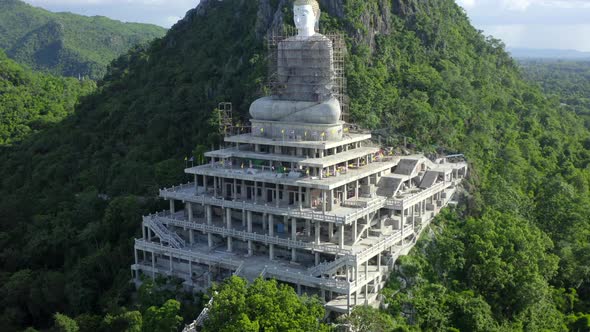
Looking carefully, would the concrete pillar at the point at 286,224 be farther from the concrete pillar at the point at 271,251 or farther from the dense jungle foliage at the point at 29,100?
the dense jungle foliage at the point at 29,100

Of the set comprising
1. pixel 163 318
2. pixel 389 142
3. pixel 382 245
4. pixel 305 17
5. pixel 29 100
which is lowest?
pixel 163 318

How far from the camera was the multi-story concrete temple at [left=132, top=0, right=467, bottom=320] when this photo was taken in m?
46.2

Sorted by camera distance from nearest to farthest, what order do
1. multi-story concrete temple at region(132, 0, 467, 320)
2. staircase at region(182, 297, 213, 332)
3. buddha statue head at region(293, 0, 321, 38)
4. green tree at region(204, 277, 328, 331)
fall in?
green tree at region(204, 277, 328, 331), staircase at region(182, 297, 213, 332), multi-story concrete temple at region(132, 0, 467, 320), buddha statue head at region(293, 0, 321, 38)

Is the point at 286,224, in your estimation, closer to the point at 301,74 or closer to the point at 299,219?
the point at 299,219

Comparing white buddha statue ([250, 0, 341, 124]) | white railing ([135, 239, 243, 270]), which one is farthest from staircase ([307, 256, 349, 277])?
white buddha statue ([250, 0, 341, 124])

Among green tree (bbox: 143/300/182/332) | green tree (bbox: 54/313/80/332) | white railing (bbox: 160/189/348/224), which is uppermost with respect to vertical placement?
white railing (bbox: 160/189/348/224)

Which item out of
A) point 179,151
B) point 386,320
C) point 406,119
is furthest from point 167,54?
point 386,320

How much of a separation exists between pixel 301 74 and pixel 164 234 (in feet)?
66.8

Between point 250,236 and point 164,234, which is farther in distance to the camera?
point 164,234

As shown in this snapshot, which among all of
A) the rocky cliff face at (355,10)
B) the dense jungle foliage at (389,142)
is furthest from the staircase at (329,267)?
the rocky cliff face at (355,10)

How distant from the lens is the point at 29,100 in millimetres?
119062

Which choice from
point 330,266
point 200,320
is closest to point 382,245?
point 330,266

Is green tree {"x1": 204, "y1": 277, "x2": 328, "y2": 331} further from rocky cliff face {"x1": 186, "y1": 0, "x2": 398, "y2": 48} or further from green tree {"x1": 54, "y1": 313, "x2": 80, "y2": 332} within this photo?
rocky cliff face {"x1": 186, "y1": 0, "x2": 398, "y2": 48}

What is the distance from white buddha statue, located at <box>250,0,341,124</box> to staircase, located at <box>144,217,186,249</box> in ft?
45.3
